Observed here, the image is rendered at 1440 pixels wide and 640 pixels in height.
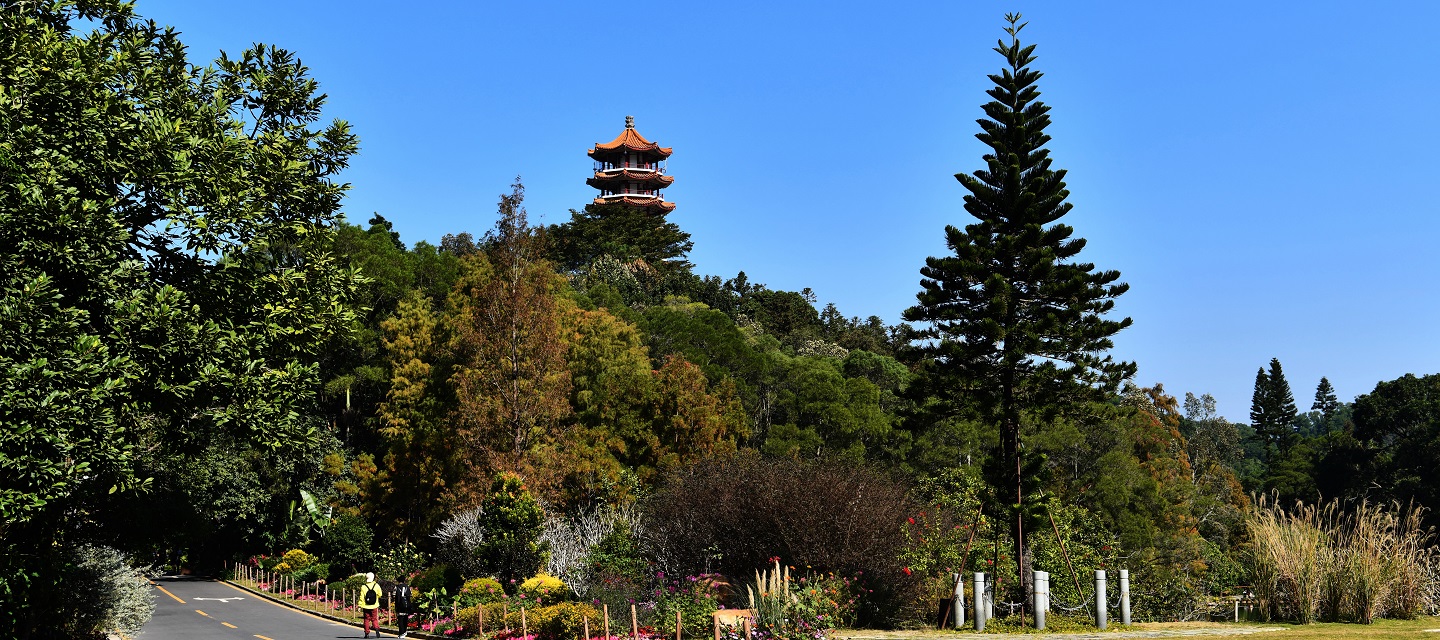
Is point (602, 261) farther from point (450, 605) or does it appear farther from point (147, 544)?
point (147, 544)

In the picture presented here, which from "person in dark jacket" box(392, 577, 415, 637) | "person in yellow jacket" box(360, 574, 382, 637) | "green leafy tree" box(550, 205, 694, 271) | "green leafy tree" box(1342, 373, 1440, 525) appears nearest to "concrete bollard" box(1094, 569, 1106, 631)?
"person in dark jacket" box(392, 577, 415, 637)

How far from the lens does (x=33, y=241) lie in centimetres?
1127

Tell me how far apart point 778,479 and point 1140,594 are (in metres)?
6.92

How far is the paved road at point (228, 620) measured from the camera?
23.0m

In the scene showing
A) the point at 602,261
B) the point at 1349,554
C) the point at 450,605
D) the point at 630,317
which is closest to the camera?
the point at 1349,554

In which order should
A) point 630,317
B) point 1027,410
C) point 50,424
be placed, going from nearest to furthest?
1. point 50,424
2. point 1027,410
3. point 630,317

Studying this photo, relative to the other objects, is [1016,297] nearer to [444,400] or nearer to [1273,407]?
[444,400]

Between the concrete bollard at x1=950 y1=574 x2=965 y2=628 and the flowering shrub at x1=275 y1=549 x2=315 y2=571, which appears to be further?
the flowering shrub at x1=275 y1=549 x2=315 y2=571

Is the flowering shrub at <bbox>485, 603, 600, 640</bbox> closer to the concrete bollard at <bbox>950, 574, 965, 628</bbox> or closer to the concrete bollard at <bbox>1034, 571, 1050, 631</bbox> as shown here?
the concrete bollard at <bbox>950, 574, 965, 628</bbox>

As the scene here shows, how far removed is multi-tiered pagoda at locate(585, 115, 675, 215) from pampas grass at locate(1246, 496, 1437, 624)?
8388cm

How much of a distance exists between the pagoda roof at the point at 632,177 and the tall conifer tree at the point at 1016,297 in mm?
80291

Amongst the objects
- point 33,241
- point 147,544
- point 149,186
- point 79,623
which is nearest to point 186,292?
point 149,186

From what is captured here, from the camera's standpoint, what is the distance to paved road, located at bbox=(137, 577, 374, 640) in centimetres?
2300

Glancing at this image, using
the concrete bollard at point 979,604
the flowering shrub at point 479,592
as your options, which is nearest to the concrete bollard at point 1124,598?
the concrete bollard at point 979,604
